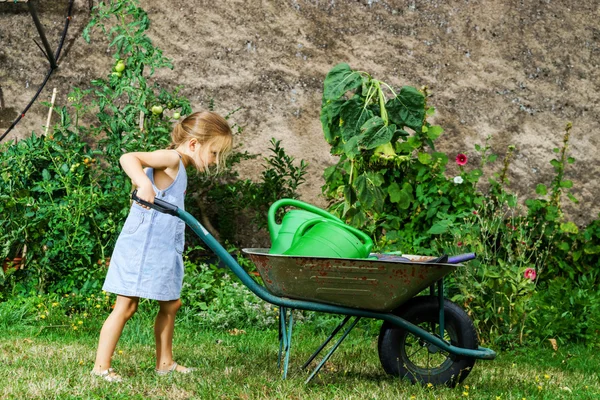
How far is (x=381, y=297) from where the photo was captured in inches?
106

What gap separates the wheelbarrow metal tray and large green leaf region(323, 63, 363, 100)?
61.0 inches

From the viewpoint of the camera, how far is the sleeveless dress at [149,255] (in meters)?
2.86

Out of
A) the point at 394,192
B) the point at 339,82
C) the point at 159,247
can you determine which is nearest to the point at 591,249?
the point at 394,192

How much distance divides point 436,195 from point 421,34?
1.31 meters

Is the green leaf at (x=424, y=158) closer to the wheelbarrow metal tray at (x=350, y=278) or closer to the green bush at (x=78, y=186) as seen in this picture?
the green bush at (x=78, y=186)

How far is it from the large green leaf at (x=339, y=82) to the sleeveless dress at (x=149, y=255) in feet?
4.46

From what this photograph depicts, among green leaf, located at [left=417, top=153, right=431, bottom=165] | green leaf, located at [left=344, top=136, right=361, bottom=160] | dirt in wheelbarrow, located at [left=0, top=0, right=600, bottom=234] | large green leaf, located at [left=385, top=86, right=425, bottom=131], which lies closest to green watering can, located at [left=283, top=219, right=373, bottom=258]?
green leaf, located at [left=344, top=136, right=361, bottom=160]

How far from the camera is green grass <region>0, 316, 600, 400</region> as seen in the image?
2.61 meters

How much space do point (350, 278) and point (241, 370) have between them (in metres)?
0.69

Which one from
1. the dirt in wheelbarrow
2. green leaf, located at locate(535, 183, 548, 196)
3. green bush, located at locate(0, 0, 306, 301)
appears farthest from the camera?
the dirt in wheelbarrow

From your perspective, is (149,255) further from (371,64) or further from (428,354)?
(371,64)

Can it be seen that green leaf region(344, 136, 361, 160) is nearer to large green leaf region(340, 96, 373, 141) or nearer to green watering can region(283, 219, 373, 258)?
large green leaf region(340, 96, 373, 141)

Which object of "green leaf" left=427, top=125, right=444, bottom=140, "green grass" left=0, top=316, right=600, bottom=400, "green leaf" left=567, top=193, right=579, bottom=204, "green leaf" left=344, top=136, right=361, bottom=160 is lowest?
A: "green grass" left=0, top=316, right=600, bottom=400

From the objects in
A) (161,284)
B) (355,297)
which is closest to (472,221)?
(355,297)
